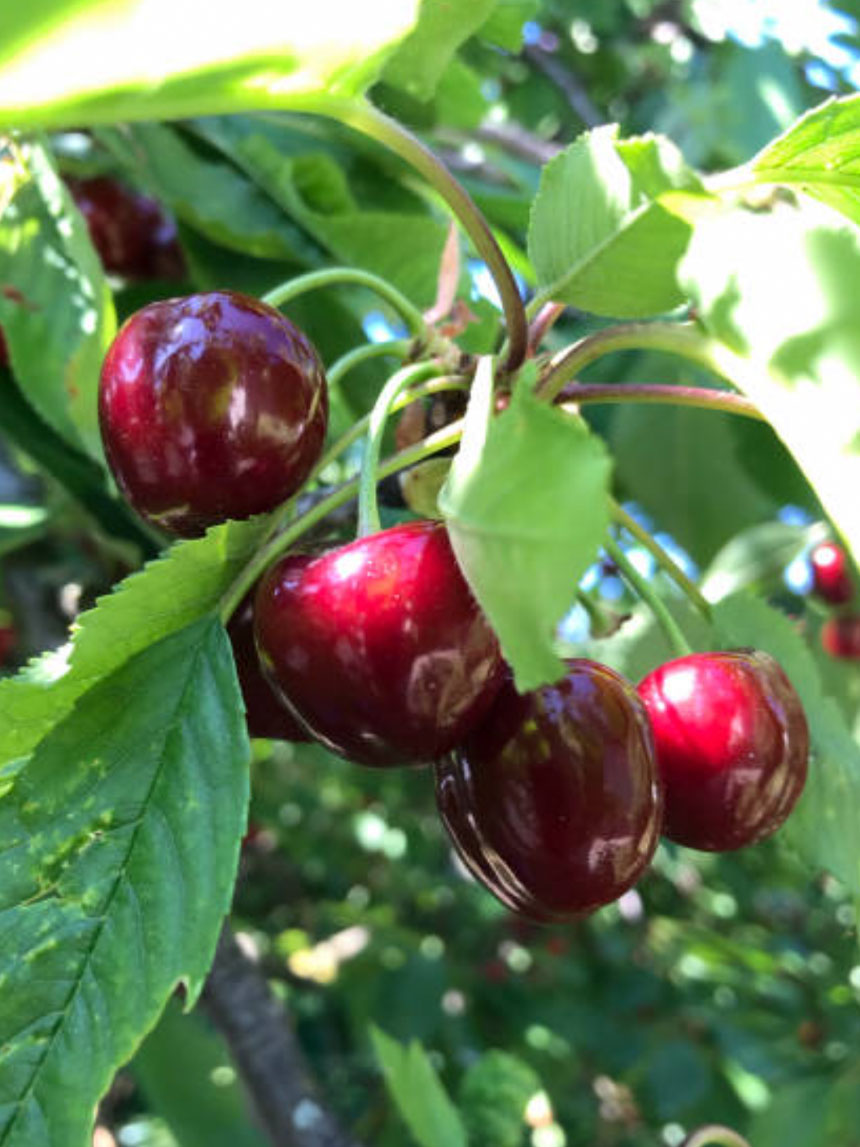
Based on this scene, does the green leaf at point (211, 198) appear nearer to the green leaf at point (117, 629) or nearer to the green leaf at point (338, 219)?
the green leaf at point (338, 219)

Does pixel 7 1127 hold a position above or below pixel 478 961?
above

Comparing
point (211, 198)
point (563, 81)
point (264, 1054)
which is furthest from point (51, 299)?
point (563, 81)

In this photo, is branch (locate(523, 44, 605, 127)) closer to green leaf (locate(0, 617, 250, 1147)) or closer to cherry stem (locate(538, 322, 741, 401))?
cherry stem (locate(538, 322, 741, 401))

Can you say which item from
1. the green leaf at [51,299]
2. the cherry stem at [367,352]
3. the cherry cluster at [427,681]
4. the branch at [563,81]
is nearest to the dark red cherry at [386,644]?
the cherry cluster at [427,681]

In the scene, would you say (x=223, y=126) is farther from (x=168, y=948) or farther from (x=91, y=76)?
(x=91, y=76)

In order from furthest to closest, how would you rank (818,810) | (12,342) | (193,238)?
(193,238), (12,342), (818,810)

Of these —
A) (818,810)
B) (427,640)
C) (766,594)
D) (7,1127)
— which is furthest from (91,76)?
(766,594)
